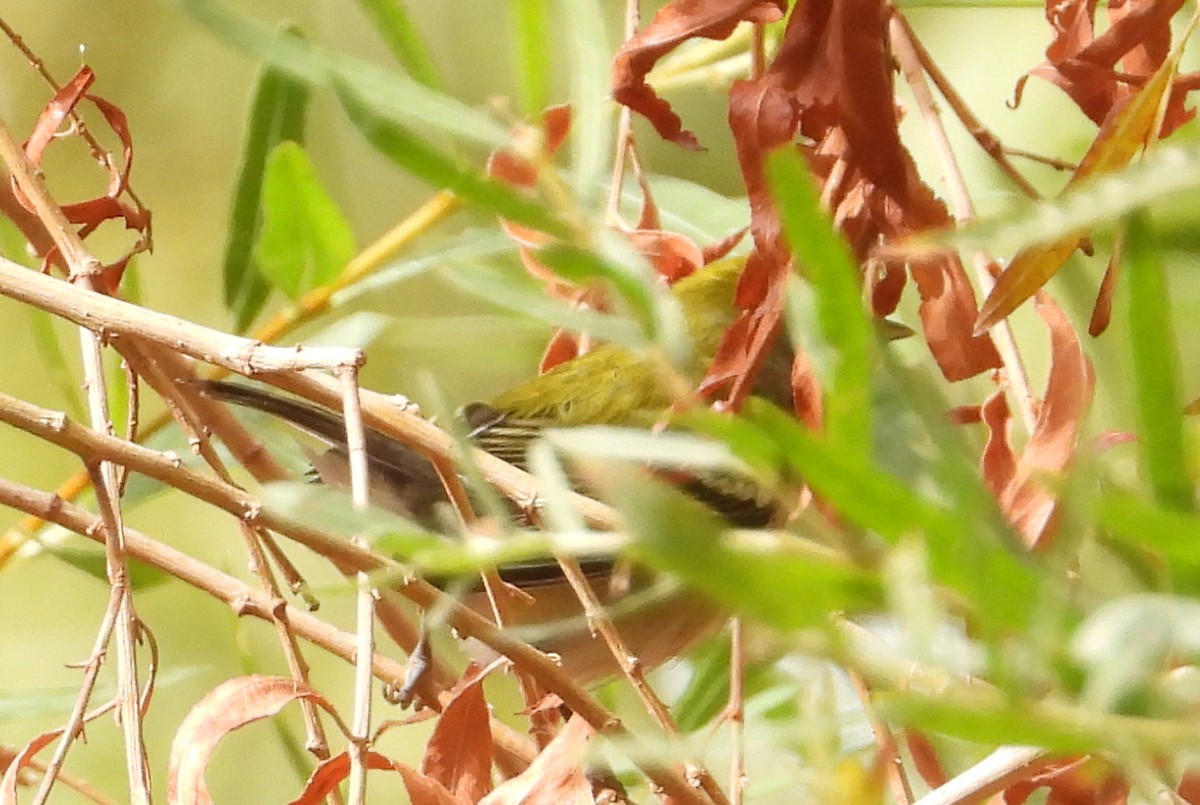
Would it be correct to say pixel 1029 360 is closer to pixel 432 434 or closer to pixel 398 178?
pixel 398 178

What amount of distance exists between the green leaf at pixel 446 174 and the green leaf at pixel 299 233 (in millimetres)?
382

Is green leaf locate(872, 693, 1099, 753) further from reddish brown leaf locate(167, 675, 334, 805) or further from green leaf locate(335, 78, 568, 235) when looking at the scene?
reddish brown leaf locate(167, 675, 334, 805)

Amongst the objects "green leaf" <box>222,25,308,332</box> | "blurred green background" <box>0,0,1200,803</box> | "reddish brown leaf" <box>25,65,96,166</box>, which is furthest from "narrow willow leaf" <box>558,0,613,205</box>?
"blurred green background" <box>0,0,1200,803</box>

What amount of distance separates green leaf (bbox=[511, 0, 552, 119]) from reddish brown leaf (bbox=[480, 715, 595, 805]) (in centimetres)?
18

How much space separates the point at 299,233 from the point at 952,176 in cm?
34

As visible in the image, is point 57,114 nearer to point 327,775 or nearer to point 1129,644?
point 327,775

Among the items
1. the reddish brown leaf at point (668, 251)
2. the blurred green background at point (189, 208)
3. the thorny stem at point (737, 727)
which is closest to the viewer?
the thorny stem at point (737, 727)

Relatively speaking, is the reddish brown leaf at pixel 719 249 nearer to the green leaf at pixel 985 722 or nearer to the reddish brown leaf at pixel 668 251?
the reddish brown leaf at pixel 668 251

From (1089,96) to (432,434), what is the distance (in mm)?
217

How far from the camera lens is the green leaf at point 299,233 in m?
0.58

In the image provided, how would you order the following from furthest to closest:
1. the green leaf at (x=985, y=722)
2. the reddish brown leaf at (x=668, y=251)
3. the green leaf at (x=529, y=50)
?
the reddish brown leaf at (x=668, y=251) → the green leaf at (x=529, y=50) → the green leaf at (x=985, y=722)

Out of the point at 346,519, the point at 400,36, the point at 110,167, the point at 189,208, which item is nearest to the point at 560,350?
the point at 110,167

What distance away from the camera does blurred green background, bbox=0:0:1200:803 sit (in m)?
1.36

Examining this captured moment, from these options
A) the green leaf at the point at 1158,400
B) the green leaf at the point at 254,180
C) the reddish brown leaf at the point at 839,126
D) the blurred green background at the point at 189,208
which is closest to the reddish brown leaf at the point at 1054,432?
the reddish brown leaf at the point at 839,126
